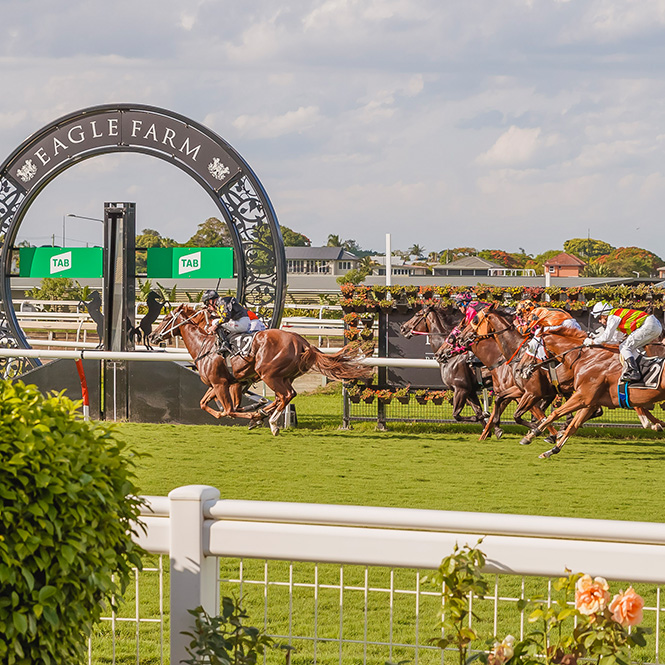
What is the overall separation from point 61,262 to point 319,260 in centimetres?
6790

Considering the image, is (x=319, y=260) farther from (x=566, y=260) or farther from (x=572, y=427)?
(x=572, y=427)

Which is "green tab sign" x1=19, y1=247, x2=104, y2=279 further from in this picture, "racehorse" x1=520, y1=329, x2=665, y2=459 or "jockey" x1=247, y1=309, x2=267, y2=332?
"racehorse" x1=520, y1=329, x2=665, y2=459

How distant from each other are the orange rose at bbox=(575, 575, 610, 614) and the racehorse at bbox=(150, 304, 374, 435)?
7.43 metres

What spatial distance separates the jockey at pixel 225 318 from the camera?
9.54 metres

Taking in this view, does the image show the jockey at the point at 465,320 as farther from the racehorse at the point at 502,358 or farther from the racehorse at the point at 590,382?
the racehorse at the point at 590,382

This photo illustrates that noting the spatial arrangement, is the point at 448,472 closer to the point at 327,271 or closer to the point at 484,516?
the point at 484,516

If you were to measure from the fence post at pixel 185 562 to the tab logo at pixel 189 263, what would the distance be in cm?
870

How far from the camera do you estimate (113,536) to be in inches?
76.8

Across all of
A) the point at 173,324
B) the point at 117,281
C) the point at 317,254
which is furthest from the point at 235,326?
the point at 317,254

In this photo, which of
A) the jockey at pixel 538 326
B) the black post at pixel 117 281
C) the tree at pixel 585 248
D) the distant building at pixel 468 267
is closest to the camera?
the jockey at pixel 538 326

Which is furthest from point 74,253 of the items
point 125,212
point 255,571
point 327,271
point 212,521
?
point 327,271

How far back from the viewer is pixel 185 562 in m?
2.15

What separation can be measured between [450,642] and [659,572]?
1.60 feet

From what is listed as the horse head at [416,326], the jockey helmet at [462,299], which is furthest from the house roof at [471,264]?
the horse head at [416,326]
